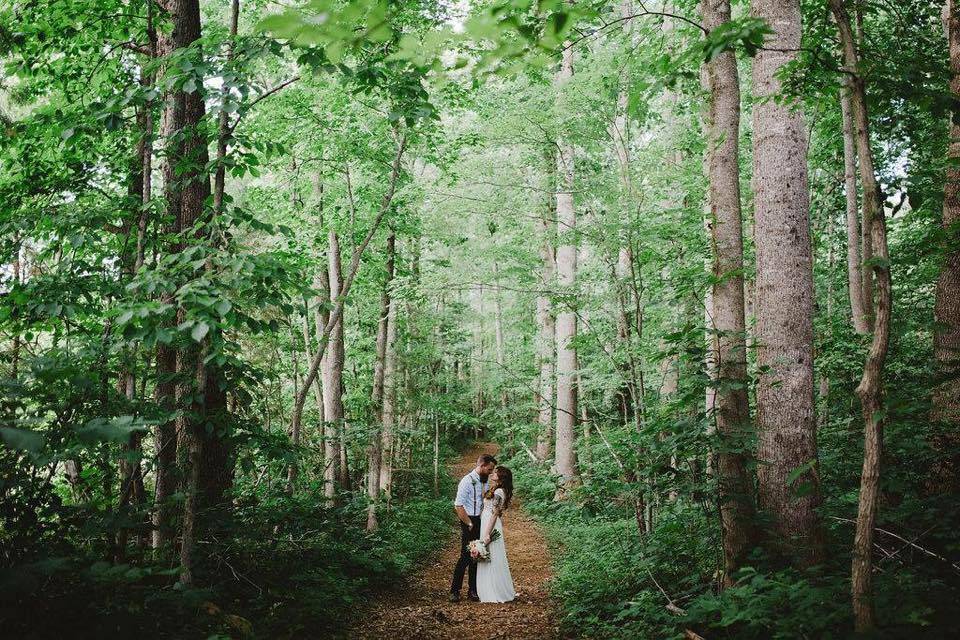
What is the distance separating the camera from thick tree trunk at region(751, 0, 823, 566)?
14.3ft

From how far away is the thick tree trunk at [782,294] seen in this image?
4.35 meters

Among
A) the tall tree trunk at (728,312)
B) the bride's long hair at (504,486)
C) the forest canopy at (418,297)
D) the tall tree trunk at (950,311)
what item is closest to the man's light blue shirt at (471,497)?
the bride's long hair at (504,486)

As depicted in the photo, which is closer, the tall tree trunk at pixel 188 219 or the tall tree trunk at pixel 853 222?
the tall tree trunk at pixel 188 219

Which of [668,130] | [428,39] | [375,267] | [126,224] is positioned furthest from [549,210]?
[428,39]

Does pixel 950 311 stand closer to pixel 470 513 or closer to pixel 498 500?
pixel 498 500

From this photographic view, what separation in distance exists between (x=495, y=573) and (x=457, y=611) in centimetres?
70

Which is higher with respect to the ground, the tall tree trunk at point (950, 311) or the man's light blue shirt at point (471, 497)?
the tall tree trunk at point (950, 311)

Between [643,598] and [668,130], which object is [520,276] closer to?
[668,130]

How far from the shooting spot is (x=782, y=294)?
177 inches

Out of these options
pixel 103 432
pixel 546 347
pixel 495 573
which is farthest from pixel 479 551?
pixel 546 347

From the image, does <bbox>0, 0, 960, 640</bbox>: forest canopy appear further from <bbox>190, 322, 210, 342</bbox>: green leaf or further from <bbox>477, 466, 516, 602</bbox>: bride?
<bbox>477, 466, 516, 602</bbox>: bride

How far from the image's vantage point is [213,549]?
4.93 meters

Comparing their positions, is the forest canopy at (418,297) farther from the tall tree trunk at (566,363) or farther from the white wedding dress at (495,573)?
the tall tree trunk at (566,363)

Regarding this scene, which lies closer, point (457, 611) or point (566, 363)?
point (457, 611)
